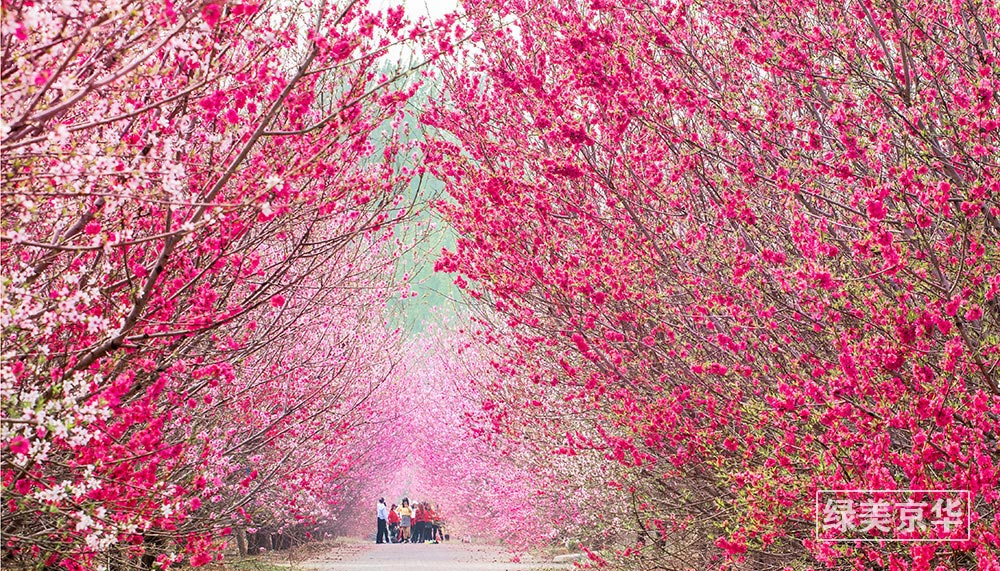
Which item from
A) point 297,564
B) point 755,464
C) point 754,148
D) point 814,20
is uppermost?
point 814,20

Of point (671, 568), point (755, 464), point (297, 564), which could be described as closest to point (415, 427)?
point (297, 564)

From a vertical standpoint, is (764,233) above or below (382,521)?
above

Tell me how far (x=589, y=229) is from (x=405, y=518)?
32945mm

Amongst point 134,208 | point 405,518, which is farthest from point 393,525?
point 134,208

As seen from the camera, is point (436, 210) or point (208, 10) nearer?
point (208, 10)

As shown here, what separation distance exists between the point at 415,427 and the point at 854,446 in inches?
1652

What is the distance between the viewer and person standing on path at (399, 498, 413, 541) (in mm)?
37750

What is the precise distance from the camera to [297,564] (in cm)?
2308

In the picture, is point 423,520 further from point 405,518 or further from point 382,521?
point 382,521

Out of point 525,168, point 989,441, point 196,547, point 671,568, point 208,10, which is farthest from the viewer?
point 671,568

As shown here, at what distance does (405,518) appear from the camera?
1580 inches

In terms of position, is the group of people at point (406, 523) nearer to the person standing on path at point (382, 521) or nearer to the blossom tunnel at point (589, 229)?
the person standing on path at point (382, 521)

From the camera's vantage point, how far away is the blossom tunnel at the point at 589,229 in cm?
445

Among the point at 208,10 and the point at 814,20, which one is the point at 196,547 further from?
the point at 814,20
